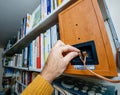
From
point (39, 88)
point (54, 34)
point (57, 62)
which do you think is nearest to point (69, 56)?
point (57, 62)

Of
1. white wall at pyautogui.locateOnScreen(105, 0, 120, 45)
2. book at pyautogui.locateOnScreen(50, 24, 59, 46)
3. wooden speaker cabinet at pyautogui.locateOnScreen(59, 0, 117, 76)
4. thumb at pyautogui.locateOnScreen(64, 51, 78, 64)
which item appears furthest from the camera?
book at pyautogui.locateOnScreen(50, 24, 59, 46)

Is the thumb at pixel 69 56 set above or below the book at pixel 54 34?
below

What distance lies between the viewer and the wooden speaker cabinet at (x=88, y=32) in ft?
1.34

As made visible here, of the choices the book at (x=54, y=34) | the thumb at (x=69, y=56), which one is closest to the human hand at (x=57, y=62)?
the thumb at (x=69, y=56)

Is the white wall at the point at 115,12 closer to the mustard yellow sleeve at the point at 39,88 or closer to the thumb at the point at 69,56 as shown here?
the thumb at the point at 69,56

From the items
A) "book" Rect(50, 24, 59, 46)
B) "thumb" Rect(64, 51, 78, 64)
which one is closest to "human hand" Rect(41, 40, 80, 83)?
"thumb" Rect(64, 51, 78, 64)

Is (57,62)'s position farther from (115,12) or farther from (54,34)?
(115,12)

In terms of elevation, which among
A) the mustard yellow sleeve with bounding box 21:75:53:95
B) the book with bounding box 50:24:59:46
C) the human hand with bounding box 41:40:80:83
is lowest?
the mustard yellow sleeve with bounding box 21:75:53:95

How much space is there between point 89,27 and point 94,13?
0.18 ft

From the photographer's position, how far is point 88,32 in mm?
470

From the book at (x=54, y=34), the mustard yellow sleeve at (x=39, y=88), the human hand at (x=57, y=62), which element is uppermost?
the book at (x=54, y=34)

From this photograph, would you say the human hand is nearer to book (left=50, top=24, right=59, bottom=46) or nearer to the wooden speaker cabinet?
the wooden speaker cabinet

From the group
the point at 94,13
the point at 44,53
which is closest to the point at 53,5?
the point at 44,53

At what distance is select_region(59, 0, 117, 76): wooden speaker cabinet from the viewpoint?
41 cm
